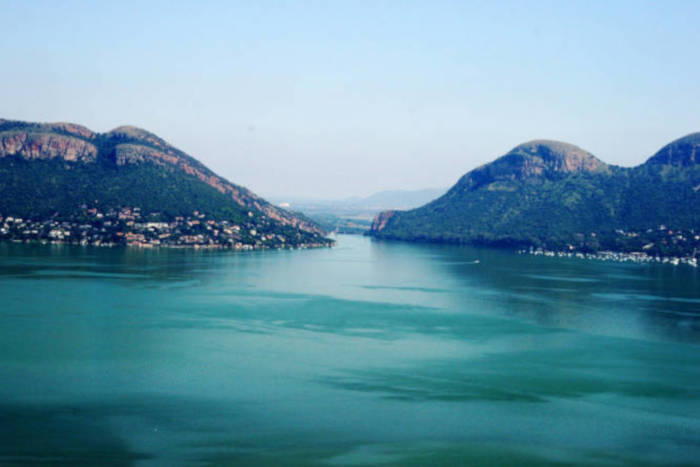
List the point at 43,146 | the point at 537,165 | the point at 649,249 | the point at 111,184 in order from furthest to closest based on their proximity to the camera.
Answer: the point at 537,165
the point at 43,146
the point at 111,184
the point at 649,249

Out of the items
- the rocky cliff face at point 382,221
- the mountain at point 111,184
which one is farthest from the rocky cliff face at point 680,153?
the rocky cliff face at point 382,221

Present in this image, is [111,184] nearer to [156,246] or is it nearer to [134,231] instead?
[134,231]

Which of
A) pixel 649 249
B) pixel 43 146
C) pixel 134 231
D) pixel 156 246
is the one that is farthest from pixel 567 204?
Answer: pixel 43 146

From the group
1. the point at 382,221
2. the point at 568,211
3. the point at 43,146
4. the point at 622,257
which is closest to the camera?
the point at 622,257

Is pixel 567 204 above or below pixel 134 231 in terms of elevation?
above

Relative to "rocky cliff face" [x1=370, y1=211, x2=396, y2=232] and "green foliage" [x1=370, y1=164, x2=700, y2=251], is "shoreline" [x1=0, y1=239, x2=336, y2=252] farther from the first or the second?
"rocky cliff face" [x1=370, y1=211, x2=396, y2=232]

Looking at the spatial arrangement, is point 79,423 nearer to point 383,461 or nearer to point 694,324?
point 383,461

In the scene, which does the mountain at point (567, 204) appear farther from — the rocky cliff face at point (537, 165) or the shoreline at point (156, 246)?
the shoreline at point (156, 246)
